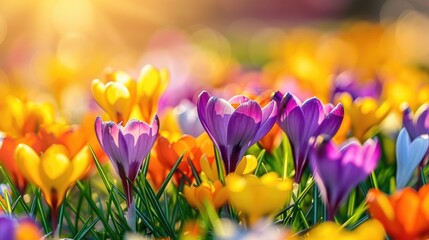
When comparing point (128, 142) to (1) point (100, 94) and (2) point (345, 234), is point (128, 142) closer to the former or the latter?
(1) point (100, 94)

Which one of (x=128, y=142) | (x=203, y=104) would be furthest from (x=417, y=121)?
(x=128, y=142)

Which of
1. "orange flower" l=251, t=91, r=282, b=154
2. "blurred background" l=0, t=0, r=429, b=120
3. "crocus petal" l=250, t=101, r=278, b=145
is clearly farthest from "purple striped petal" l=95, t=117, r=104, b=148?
"blurred background" l=0, t=0, r=429, b=120

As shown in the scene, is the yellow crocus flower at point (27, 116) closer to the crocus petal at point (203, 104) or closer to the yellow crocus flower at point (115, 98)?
the yellow crocus flower at point (115, 98)

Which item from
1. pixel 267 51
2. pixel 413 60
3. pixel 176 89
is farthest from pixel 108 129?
pixel 267 51

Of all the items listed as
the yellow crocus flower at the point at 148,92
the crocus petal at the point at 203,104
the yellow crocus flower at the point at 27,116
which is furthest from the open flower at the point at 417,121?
the yellow crocus flower at the point at 27,116

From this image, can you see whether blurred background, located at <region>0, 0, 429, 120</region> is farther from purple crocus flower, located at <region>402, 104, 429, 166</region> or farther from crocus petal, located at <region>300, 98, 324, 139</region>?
crocus petal, located at <region>300, 98, 324, 139</region>
